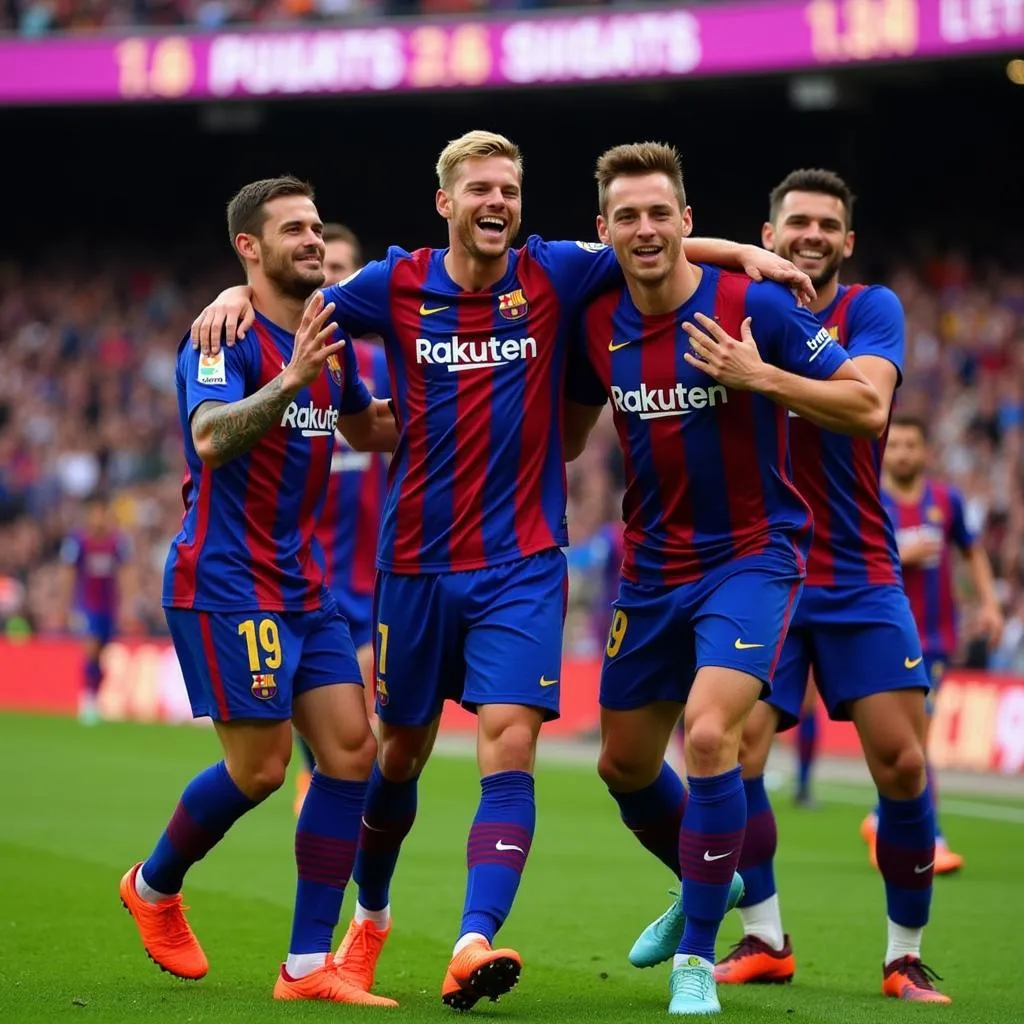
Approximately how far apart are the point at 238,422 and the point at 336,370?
64 centimetres

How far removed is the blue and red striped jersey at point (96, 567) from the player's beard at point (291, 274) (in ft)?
46.1

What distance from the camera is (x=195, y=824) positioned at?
6.13 metres

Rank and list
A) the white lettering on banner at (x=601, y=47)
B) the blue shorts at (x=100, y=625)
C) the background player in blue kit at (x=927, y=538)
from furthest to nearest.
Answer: the white lettering on banner at (x=601, y=47), the blue shorts at (x=100, y=625), the background player in blue kit at (x=927, y=538)

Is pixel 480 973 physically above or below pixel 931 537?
below

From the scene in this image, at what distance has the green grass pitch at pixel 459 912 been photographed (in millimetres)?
5871

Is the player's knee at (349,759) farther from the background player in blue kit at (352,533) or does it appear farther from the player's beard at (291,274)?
the background player in blue kit at (352,533)

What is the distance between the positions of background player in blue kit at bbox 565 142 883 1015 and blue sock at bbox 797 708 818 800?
6290mm

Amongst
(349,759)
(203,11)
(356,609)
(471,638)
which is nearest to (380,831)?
(349,759)

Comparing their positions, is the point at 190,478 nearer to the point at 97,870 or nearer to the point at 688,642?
the point at 688,642

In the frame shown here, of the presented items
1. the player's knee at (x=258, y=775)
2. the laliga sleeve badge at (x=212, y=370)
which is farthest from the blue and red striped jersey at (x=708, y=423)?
the player's knee at (x=258, y=775)

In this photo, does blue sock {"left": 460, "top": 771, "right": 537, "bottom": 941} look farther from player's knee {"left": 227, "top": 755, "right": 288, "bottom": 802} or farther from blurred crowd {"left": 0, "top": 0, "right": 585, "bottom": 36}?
blurred crowd {"left": 0, "top": 0, "right": 585, "bottom": 36}

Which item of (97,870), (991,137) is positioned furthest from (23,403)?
(97,870)

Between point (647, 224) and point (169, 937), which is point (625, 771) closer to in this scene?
point (169, 937)

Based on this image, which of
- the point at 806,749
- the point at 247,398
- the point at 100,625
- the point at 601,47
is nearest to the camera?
the point at 247,398
